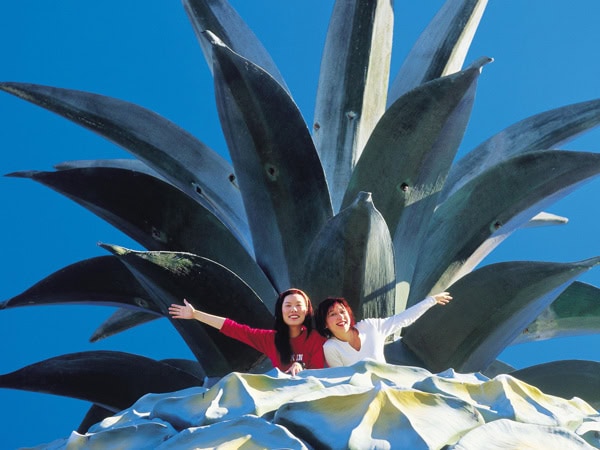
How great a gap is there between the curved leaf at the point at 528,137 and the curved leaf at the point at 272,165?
0.72 m

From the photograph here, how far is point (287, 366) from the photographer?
259 centimetres

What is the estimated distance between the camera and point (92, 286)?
3115mm

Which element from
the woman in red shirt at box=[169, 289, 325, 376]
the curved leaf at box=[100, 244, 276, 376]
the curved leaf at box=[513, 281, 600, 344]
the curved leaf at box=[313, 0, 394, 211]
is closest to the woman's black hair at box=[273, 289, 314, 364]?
the woman in red shirt at box=[169, 289, 325, 376]

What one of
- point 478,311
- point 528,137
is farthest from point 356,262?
point 528,137

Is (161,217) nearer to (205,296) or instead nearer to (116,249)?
(205,296)

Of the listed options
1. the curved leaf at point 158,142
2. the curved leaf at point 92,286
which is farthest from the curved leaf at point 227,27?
the curved leaf at point 92,286

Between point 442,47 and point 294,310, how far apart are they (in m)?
1.52

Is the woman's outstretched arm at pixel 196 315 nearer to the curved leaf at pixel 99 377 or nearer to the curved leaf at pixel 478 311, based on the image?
Result: the curved leaf at pixel 99 377

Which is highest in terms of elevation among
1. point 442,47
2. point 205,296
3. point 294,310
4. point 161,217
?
point 442,47

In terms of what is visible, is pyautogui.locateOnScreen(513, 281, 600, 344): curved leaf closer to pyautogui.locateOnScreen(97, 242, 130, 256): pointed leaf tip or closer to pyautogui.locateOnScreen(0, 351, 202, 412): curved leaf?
pyautogui.locateOnScreen(0, 351, 202, 412): curved leaf

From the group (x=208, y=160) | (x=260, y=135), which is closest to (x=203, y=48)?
(x=208, y=160)

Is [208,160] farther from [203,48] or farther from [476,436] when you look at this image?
[476,436]

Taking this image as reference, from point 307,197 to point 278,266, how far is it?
23 cm

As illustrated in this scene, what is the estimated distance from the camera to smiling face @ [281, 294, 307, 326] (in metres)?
2.57
